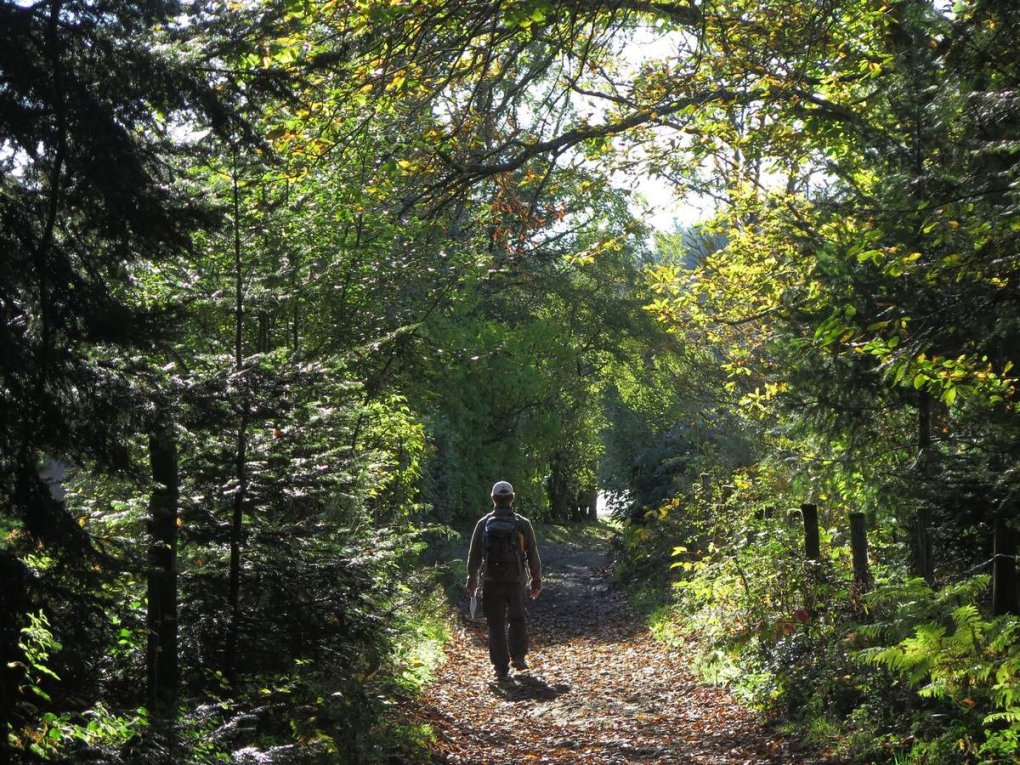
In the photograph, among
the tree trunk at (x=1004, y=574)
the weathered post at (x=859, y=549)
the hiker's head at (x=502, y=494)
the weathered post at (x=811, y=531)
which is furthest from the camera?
the hiker's head at (x=502, y=494)

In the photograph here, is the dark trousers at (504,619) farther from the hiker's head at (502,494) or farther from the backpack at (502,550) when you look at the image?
the hiker's head at (502,494)

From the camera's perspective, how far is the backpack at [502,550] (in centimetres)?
1193

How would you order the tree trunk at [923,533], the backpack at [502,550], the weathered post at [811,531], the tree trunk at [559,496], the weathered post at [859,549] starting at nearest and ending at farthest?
the tree trunk at [923,533] → the weathered post at [859,549] → the weathered post at [811,531] → the backpack at [502,550] → the tree trunk at [559,496]

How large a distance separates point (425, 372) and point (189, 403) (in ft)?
27.8

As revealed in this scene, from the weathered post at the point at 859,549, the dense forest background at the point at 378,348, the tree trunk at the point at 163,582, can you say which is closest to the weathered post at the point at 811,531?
the dense forest background at the point at 378,348

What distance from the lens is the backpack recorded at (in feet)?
39.1

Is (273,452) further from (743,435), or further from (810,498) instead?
(743,435)

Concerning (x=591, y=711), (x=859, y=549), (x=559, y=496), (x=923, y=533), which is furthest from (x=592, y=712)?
(x=559, y=496)

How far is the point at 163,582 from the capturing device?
6258mm

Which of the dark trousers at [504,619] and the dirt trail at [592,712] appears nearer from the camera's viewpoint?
the dirt trail at [592,712]

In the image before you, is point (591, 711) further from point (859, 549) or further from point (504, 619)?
point (859, 549)

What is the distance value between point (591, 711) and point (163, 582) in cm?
525

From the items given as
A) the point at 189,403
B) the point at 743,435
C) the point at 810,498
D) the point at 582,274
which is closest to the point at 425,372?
the point at 810,498

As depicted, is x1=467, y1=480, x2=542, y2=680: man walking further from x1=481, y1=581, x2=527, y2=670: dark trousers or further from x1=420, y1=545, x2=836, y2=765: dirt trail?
x1=420, y1=545, x2=836, y2=765: dirt trail
